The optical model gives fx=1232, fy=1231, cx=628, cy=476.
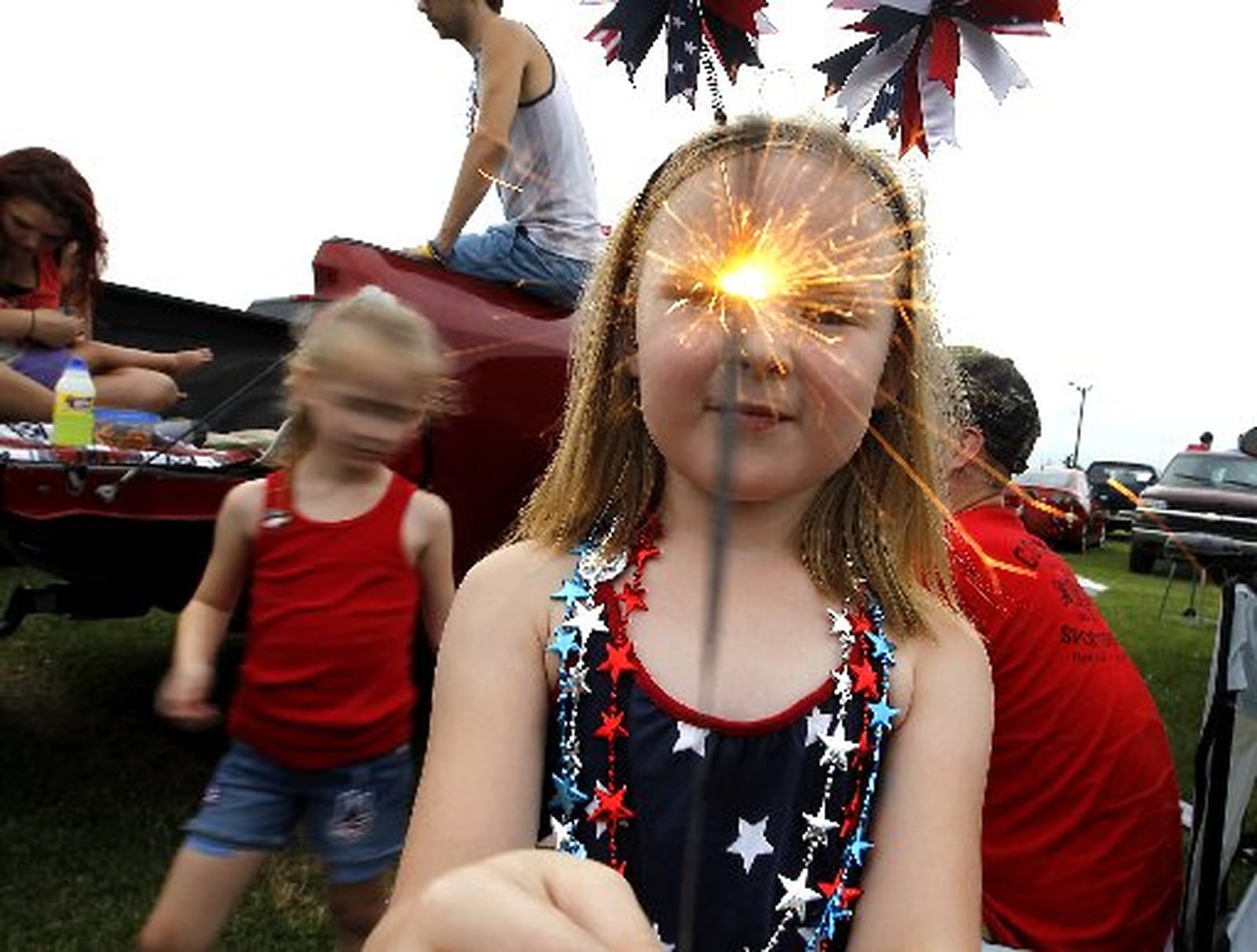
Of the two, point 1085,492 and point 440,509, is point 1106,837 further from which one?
point 1085,492

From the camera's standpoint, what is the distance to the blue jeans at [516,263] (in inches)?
140

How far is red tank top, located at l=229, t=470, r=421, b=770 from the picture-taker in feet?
7.73

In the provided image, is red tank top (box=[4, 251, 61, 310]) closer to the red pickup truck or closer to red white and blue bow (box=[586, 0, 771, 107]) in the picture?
the red pickup truck

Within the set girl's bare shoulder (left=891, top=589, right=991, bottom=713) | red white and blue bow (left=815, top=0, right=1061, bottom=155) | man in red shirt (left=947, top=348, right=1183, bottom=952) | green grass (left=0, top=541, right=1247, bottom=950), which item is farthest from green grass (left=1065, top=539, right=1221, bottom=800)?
girl's bare shoulder (left=891, top=589, right=991, bottom=713)

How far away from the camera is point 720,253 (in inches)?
40.4

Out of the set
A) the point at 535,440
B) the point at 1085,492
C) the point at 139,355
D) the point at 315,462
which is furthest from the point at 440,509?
the point at 1085,492

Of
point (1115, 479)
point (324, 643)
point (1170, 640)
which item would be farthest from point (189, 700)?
point (1115, 479)

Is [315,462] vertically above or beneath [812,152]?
beneath

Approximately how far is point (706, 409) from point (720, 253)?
14cm

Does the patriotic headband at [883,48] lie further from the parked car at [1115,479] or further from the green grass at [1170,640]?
the parked car at [1115,479]

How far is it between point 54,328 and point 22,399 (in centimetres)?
35

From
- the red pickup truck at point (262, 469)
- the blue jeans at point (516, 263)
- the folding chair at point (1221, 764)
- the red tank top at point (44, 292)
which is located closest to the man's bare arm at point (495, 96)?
the blue jeans at point (516, 263)

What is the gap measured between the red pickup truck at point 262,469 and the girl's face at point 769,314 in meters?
2.17

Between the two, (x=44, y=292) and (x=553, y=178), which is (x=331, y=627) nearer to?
(x=553, y=178)
